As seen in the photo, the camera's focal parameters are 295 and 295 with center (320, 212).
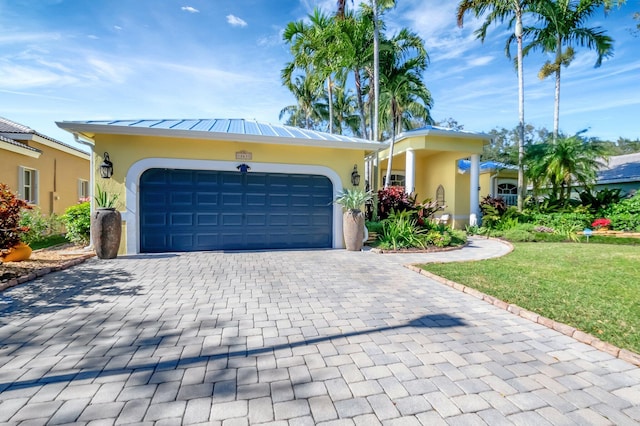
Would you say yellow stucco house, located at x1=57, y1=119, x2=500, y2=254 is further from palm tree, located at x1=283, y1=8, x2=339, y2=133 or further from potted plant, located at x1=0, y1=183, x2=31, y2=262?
palm tree, located at x1=283, y1=8, x2=339, y2=133

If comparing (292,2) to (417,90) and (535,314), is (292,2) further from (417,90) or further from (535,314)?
(535,314)

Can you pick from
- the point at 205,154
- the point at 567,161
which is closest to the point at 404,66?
the point at 567,161

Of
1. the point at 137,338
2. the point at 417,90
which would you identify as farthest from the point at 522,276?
the point at 417,90

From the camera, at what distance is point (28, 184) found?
11.4 metres

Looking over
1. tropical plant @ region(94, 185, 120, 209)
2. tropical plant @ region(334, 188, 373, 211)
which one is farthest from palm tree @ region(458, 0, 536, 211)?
tropical plant @ region(94, 185, 120, 209)

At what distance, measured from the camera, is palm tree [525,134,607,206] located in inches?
474

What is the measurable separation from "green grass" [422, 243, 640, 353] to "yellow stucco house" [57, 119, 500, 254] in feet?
13.2

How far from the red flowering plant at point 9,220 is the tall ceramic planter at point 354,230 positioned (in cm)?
707

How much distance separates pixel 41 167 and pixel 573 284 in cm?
1721

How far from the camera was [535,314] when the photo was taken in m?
3.59

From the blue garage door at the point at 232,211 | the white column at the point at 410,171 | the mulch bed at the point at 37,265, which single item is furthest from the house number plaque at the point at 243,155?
the white column at the point at 410,171

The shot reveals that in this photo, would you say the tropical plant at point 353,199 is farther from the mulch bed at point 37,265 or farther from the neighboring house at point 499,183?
the neighboring house at point 499,183

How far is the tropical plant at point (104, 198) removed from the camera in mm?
7258

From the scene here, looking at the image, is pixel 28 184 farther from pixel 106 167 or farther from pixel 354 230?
pixel 354 230
